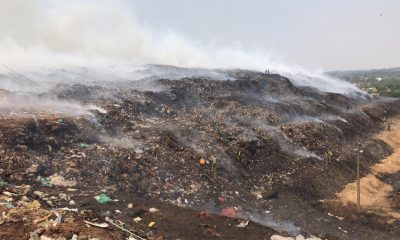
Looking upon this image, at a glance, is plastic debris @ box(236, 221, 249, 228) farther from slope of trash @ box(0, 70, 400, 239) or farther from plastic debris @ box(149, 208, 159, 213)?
plastic debris @ box(149, 208, 159, 213)

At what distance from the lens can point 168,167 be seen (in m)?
17.0

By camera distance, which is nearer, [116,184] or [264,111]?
[116,184]

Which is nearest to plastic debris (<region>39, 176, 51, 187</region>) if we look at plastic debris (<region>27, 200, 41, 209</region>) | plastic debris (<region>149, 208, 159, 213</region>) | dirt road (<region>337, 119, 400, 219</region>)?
plastic debris (<region>27, 200, 41, 209</region>)

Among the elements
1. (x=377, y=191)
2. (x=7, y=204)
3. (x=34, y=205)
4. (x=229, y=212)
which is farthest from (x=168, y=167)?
(x=377, y=191)

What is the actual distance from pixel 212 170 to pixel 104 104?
7586 mm

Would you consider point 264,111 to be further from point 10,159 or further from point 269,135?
Result: point 10,159

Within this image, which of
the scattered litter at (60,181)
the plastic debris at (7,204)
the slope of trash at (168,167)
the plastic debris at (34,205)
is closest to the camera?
the plastic debris at (7,204)

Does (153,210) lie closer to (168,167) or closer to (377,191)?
(168,167)

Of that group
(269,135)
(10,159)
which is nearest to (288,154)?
(269,135)

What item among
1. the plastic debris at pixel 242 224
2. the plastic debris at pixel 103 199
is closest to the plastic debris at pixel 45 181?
the plastic debris at pixel 103 199

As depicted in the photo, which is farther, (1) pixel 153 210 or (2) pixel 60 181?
(2) pixel 60 181

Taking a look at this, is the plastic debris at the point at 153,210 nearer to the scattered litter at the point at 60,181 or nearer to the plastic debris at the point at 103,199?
the plastic debris at the point at 103,199

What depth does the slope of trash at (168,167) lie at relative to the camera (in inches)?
490

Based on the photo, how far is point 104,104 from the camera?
22312 mm
